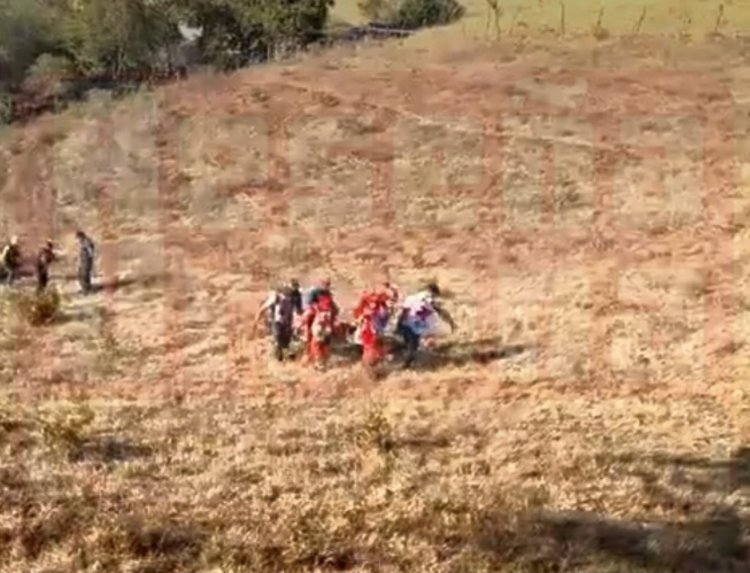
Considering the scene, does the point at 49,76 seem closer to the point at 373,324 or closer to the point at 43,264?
the point at 43,264

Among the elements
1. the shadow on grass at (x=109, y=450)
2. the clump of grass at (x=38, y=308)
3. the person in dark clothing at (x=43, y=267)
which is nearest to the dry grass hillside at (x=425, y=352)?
the shadow on grass at (x=109, y=450)

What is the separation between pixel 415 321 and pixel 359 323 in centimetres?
80

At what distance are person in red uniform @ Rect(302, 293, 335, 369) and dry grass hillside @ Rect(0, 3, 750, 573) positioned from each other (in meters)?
0.26

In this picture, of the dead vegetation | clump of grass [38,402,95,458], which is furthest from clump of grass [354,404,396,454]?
clump of grass [38,402,95,458]

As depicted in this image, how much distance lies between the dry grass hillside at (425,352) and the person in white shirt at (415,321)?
307 mm

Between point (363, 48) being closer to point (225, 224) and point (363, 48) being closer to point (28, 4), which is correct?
point (28, 4)

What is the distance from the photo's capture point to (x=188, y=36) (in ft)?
147

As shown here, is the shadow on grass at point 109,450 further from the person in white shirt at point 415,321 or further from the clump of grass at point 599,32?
the clump of grass at point 599,32

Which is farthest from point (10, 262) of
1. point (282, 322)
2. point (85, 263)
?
point (282, 322)

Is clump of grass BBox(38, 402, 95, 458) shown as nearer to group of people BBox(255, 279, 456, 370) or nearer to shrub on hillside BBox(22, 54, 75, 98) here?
group of people BBox(255, 279, 456, 370)

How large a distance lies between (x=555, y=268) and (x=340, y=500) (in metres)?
9.53

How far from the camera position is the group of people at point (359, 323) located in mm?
16953

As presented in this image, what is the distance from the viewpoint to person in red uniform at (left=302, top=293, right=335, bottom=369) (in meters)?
17.0

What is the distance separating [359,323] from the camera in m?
17.1
